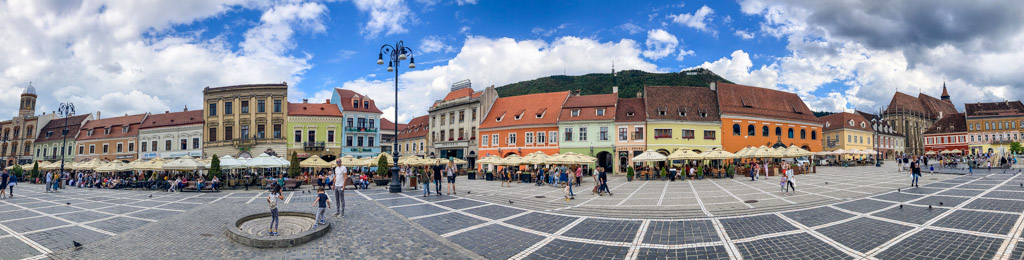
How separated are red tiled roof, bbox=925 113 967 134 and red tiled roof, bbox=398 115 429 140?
88655 mm

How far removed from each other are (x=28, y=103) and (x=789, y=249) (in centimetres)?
9868

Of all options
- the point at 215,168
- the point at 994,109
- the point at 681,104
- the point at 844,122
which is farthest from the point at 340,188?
the point at 994,109

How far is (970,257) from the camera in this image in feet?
23.7

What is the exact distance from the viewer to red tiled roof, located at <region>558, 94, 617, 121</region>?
40200 mm

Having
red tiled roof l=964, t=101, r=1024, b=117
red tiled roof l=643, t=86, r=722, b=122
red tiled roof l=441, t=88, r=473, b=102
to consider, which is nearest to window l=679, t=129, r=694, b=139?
red tiled roof l=643, t=86, r=722, b=122

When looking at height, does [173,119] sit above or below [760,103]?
below

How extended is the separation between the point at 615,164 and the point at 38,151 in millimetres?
77194

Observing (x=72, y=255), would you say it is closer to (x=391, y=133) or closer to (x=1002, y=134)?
(x=391, y=133)

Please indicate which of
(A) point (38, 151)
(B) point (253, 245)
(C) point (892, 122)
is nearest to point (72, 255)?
(B) point (253, 245)

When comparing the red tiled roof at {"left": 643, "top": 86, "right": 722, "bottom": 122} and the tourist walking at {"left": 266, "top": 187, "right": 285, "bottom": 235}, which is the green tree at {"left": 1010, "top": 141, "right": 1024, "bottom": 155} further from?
the tourist walking at {"left": 266, "top": 187, "right": 285, "bottom": 235}

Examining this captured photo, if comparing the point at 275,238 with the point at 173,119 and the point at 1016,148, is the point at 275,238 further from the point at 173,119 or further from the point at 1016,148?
the point at 1016,148

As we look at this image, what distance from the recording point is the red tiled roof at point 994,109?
69500mm

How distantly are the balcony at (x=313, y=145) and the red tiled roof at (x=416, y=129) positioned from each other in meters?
13.5

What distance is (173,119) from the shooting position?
5053cm
